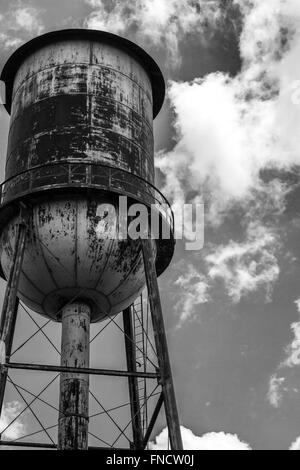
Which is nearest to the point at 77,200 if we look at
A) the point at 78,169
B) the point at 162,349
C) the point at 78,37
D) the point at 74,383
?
the point at 78,169

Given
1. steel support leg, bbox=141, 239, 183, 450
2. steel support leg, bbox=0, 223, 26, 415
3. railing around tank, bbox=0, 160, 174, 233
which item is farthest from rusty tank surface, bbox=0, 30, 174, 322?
steel support leg, bbox=141, 239, 183, 450

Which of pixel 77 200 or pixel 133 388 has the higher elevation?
pixel 77 200

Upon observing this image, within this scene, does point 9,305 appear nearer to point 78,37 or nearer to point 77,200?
point 77,200

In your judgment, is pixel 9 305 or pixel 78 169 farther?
pixel 78 169

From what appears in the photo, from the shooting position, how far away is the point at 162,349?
13984 mm

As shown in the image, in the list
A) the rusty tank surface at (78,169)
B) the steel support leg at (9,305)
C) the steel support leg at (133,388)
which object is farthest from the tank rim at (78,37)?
the steel support leg at (133,388)

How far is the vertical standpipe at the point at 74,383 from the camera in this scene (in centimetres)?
1468

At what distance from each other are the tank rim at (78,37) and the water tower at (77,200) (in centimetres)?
3

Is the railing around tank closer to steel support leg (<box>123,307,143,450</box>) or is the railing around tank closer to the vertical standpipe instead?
the vertical standpipe

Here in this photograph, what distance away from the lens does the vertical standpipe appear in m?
14.7

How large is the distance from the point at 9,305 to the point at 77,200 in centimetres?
276

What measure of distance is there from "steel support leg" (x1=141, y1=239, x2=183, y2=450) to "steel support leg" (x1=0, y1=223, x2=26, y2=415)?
105 inches

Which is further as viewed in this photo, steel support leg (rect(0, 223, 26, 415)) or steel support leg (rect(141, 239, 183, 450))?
steel support leg (rect(0, 223, 26, 415))

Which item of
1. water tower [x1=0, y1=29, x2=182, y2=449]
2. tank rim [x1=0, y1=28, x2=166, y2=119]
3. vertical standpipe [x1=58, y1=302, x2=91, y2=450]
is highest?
tank rim [x1=0, y1=28, x2=166, y2=119]
